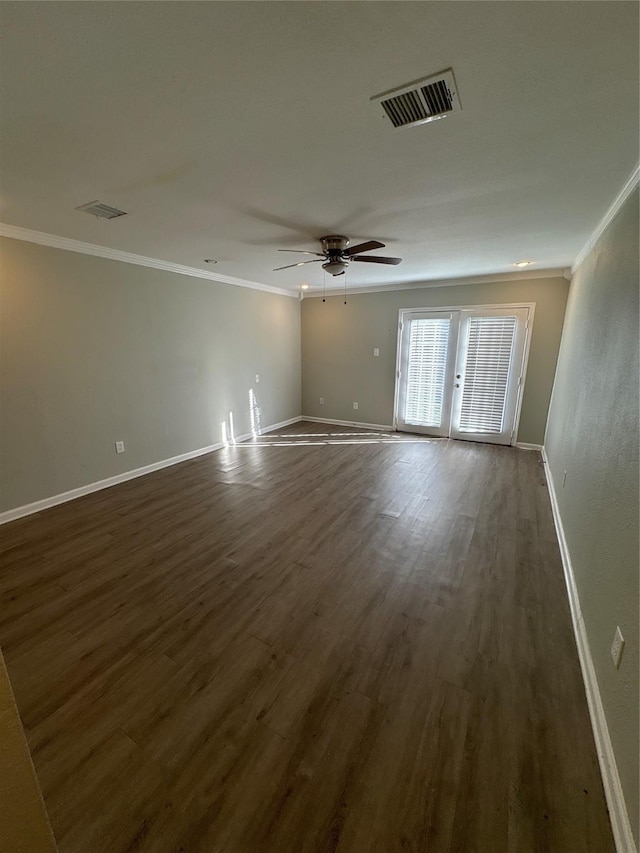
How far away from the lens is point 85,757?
4.38 feet

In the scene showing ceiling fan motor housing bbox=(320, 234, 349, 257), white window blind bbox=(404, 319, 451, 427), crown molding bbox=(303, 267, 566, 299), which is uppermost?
crown molding bbox=(303, 267, 566, 299)

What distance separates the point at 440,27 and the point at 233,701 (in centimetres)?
260

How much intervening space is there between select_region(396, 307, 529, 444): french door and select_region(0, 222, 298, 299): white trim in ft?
9.71

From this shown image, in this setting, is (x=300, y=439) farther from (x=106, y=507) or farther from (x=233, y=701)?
(x=233, y=701)

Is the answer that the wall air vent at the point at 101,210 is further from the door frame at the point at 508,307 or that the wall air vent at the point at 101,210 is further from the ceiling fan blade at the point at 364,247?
the door frame at the point at 508,307

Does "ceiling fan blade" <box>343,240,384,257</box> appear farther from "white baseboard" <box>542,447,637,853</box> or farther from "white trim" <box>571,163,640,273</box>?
"white baseboard" <box>542,447,637,853</box>

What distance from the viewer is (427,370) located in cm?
566

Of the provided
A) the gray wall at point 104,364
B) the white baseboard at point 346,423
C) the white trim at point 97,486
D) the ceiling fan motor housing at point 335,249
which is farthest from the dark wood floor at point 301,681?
the white baseboard at point 346,423

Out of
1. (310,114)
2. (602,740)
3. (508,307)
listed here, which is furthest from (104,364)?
(508,307)

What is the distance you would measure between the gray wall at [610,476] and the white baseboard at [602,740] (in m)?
0.05

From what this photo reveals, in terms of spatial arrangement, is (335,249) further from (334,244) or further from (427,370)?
(427,370)

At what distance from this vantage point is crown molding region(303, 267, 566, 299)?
4590 millimetres

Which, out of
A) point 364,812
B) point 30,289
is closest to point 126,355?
point 30,289

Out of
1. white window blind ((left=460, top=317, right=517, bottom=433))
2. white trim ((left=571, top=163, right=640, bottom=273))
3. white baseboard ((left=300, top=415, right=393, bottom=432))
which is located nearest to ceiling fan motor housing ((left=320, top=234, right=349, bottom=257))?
white trim ((left=571, top=163, right=640, bottom=273))
